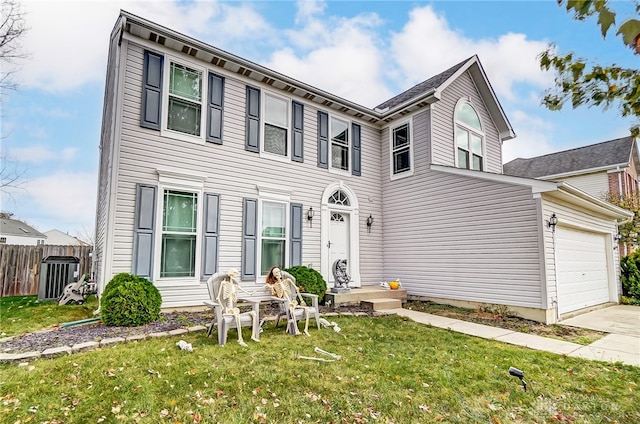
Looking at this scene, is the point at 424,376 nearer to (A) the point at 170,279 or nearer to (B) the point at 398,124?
(A) the point at 170,279

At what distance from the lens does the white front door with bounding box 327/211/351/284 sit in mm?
9281

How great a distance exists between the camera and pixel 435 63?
12.8m

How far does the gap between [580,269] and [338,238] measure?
628cm

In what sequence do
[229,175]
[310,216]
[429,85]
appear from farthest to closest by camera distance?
[429,85] → [310,216] → [229,175]

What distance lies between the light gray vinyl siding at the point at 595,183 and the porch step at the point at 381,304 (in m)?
14.0

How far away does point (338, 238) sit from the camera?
951 cm

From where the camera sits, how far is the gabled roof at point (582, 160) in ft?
51.5

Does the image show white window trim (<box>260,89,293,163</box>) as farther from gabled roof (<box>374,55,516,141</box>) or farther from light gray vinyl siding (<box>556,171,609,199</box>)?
light gray vinyl siding (<box>556,171,609,199</box>)

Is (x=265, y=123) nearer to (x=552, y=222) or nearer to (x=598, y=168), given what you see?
(x=552, y=222)

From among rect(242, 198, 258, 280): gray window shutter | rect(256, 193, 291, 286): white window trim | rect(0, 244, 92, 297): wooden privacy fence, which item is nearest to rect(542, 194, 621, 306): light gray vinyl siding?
rect(256, 193, 291, 286): white window trim

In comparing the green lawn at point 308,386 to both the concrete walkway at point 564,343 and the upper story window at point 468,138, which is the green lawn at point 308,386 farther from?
the upper story window at point 468,138

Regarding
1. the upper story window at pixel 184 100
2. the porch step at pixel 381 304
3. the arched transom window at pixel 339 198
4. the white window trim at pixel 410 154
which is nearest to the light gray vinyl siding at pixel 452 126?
the white window trim at pixel 410 154

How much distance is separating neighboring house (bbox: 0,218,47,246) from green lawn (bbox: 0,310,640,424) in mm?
26214

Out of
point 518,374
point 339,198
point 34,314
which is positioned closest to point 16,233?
point 34,314
